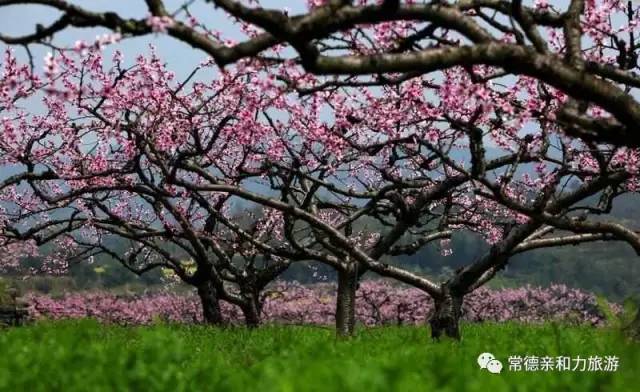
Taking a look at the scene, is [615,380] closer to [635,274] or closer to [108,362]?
[108,362]

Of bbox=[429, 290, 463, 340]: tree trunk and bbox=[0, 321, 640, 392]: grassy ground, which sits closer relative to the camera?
bbox=[0, 321, 640, 392]: grassy ground

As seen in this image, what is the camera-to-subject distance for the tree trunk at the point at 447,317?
1060cm

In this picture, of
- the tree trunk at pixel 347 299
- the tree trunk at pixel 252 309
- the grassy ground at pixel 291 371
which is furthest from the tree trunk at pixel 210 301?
the grassy ground at pixel 291 371

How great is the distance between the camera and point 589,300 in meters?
37.4

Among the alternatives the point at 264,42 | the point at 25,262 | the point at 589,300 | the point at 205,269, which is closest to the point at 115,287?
the point at 25,262

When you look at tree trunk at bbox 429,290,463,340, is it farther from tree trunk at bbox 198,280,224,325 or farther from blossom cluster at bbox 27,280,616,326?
blossom cluster at bbox 27,280,616,326

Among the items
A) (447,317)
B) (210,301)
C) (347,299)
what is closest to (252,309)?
(210,301)

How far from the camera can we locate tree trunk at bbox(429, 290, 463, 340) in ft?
34.8

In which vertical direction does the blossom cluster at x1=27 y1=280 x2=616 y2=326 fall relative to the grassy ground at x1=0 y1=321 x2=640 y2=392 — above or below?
above

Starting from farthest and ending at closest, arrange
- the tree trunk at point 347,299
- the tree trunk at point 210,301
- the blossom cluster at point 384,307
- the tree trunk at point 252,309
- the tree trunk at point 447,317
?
the blossom cluster at point 384,307 → the tree trunk at point 210,301 → the tree trunk at point 252,309 → the tree trunk at point 347,299 → the tree trunk at point 447,317

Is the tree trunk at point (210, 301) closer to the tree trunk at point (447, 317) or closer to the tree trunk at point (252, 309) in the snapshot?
the tree trunk at point (252, 309)

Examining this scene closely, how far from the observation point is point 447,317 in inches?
419

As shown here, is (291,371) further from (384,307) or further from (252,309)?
(384,307)

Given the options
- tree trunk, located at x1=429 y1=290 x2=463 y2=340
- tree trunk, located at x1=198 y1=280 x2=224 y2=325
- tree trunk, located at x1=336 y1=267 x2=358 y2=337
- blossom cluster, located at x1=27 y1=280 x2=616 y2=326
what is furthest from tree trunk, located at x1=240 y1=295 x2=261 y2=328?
blossom cluster, located at x1=27 y1=280 x2=616 y2=326
